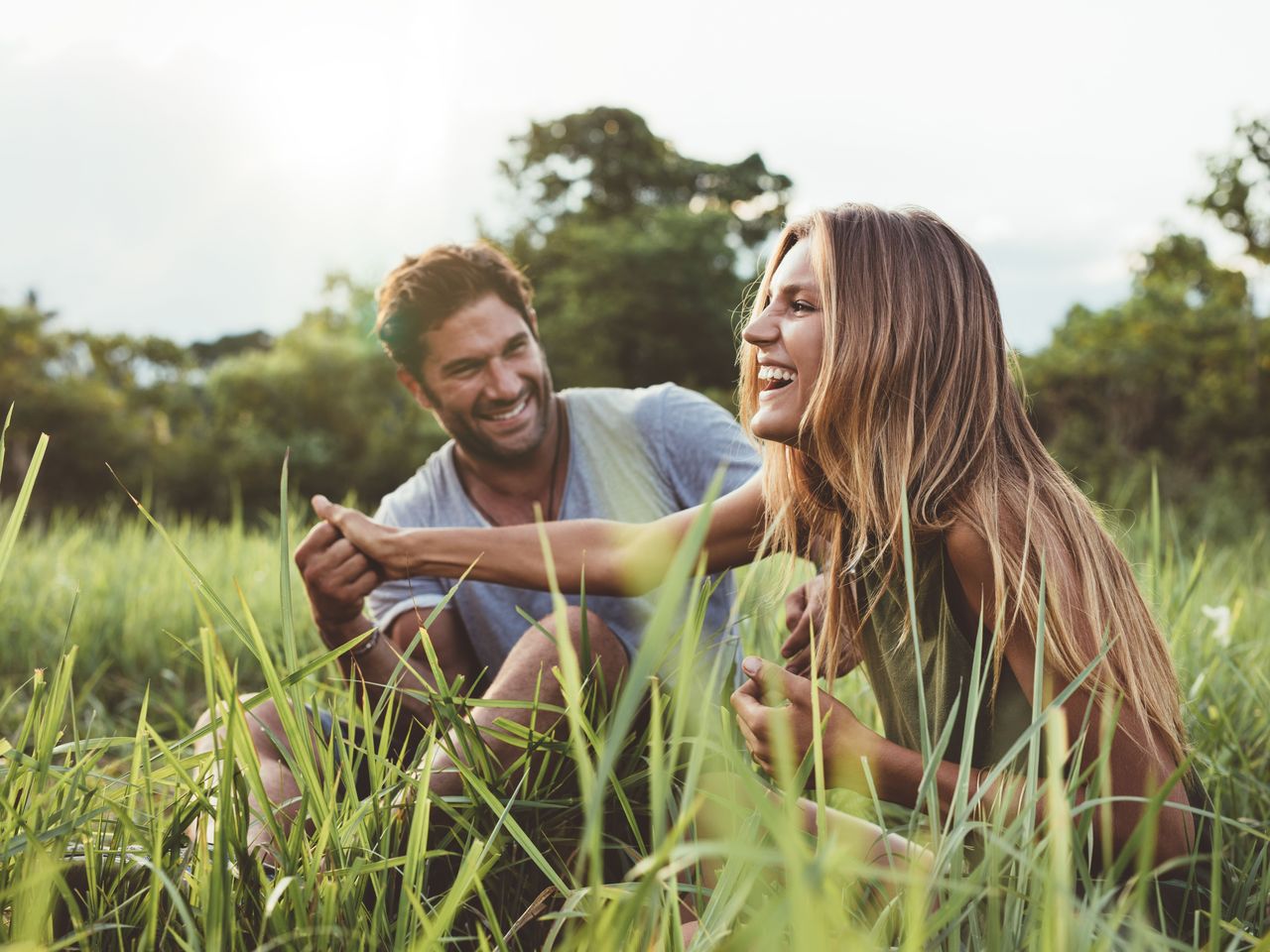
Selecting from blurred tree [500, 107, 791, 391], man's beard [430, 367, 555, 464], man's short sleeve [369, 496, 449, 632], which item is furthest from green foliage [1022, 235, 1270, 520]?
man's short sleeve [369, 496, 449, 632]

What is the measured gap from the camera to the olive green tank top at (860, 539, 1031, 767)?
1.28 metres

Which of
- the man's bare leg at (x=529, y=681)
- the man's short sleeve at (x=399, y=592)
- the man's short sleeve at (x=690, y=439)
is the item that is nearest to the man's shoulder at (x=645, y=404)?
the man's short sleeve at (x=690, y=439)

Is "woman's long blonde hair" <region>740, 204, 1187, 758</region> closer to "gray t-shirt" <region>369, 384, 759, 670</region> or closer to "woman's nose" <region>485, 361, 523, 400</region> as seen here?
"gray t-shirt" <region>369, 384, 759, 670</region>

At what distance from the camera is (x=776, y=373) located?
1421mm

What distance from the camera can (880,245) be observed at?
1390 millimetres

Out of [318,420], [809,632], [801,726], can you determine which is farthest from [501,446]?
[318,420]

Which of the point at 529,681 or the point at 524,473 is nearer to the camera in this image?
the point at 529,681

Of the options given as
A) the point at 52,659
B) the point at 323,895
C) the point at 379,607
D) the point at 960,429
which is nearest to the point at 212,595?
the point at 323,895

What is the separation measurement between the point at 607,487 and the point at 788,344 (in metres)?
1.00

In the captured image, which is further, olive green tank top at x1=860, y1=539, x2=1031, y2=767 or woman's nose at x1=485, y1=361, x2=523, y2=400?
woman's nose at x1=485, y1=361, x2=523, y2=400

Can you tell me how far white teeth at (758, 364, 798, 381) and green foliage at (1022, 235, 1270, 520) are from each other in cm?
803

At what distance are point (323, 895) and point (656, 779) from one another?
1.63 feet

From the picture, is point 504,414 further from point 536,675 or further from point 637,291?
point 637,291

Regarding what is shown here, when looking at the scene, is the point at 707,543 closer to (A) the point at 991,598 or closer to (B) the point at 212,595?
(A) the point at 991,598
